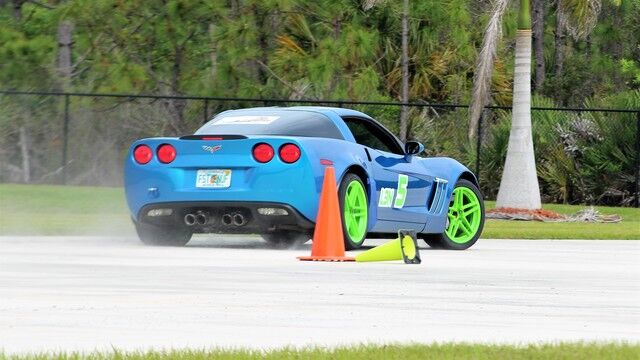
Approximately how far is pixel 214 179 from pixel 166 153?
61 centimetres

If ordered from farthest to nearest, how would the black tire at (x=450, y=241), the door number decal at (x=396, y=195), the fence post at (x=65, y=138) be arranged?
the fence post at (x=65, y=138) < the black tire at (x=450, y=241) < the door number decal at (x=396, y=195)

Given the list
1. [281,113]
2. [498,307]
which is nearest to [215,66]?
[281,113]

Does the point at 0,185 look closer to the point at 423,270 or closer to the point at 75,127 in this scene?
the point at 75,127

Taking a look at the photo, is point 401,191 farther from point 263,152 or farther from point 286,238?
point 263,152

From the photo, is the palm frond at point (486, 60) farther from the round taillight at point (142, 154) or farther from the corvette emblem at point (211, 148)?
the corvette emblem at point (211, 148)

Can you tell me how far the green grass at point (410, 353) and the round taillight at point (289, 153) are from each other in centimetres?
761

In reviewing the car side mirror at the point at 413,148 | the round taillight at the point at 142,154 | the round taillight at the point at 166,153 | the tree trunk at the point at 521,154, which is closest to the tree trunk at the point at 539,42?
the tree trunk at the point at 521,154

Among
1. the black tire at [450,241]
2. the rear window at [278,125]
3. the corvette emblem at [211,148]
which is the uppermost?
the rear window at [278,125]

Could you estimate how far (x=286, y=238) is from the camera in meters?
16.0

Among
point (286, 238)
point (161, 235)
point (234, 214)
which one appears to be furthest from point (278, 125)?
point (161, 235)

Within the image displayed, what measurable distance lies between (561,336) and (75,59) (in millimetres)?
28783

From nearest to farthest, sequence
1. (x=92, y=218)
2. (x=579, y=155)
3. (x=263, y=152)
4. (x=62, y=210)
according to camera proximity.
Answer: (x=263, y=152), (x=92, y=218), (x=62, y=210), (x=579, y=155)

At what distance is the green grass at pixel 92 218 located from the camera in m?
19.5

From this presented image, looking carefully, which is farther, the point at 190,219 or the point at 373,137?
the point at 373,137
